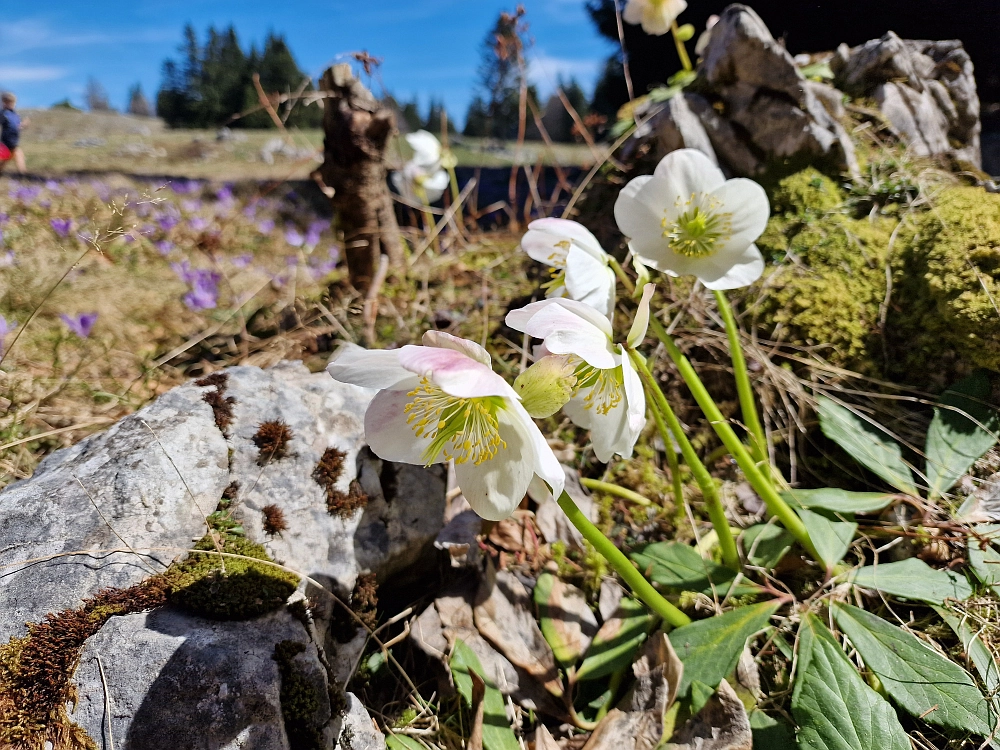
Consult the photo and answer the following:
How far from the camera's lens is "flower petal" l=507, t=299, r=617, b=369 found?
931 millimetres

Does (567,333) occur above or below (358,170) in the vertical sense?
below

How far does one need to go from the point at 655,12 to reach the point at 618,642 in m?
2.45

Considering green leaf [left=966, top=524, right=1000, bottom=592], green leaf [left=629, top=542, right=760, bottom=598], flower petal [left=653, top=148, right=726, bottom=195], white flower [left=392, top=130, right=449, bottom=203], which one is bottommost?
green leaf [left=629, top=542, right=760, bottom=598]

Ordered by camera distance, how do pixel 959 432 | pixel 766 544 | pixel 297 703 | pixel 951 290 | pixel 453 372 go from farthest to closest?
pixel 951 290
pixel 959 432
pixel 766 544
pixel 297 703
pixel 453 372

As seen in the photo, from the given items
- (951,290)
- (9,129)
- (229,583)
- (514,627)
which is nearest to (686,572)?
(514,627)

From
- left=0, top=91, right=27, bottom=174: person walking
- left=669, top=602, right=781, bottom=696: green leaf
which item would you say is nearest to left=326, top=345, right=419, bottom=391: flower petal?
left=669, top=602, right=781, bottom=696: green leaf

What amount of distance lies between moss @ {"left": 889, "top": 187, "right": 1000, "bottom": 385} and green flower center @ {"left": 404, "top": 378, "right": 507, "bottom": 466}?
5.64 ft

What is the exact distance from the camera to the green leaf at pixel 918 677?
44.5 inches

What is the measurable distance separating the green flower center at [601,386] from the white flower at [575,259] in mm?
155

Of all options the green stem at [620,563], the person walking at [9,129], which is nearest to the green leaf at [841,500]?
the green stem at [620,563]

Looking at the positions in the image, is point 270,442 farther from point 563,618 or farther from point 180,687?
point 563,618

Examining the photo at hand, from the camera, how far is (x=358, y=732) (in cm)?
117

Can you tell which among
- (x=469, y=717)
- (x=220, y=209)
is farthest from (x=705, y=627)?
(x=220, y=209)

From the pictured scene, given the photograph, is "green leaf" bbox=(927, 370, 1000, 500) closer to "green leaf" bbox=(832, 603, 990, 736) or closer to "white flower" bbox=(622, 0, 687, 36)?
"green leaf" bbox=(832, 603, 990, 736)
